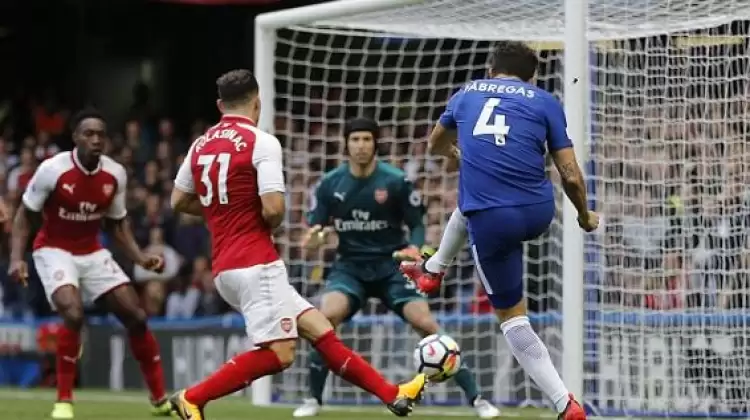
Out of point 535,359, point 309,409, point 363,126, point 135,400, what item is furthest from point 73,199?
point 535,359

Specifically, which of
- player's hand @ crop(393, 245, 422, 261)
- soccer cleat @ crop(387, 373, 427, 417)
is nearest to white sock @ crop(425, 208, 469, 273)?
player's hand @ crop(393, 245, 422, 261)

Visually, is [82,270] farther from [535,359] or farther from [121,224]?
[535,359]

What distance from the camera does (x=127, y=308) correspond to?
42.1 feet

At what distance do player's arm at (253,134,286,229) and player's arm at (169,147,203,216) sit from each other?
0.45 meters

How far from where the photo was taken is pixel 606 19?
12438mm

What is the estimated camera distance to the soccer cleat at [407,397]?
9.50 metres

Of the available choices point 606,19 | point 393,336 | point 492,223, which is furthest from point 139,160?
point 492,223

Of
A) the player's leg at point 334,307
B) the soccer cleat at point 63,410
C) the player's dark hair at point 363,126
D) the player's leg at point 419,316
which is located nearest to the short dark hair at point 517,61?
the player's dark hair at point 363,126

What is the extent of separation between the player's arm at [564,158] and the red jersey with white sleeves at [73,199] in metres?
4.29

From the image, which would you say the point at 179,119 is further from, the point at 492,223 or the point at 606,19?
the point at 492,223

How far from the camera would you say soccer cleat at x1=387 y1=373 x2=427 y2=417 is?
9.50 m

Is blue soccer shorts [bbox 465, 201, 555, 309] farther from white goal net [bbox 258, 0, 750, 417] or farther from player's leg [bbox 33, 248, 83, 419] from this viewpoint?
player's leg [bbox 33, 248, 83, 419]

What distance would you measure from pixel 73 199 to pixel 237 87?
3563mm

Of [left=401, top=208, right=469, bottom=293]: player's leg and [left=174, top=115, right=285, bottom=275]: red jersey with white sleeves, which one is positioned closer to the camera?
[left=174, top=115, right=285, bottom=275]: red jersey with white sleeves
